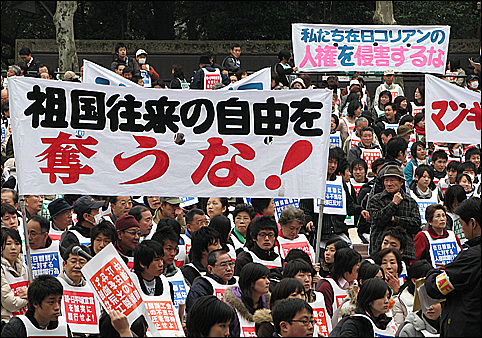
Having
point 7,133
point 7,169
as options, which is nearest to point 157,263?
point 7,169

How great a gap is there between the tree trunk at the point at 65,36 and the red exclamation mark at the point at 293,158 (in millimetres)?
15194

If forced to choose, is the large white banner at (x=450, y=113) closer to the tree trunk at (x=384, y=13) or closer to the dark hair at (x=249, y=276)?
the dark hair at (x=249, y=276)

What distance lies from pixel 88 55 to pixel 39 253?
17.6 m

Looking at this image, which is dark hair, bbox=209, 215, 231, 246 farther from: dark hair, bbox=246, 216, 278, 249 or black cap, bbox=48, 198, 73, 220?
black cap, bbox=48, 198, 73, 220

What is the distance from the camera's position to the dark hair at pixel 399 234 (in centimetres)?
A: 772

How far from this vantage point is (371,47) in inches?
619

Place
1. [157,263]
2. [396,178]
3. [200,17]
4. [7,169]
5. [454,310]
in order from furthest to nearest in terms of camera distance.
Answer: [200,17], [7,169], [396,178], [157,263], [454,310]

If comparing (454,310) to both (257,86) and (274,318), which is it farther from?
(257,86)

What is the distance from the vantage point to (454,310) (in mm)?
5125

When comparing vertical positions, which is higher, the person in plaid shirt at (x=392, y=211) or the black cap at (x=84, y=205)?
the black cap at (x=84, y=205)

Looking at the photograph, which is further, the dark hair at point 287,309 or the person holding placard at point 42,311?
the person holding placard at point 42,311

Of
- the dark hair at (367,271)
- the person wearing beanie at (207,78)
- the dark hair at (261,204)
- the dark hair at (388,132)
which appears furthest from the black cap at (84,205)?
the person wearing beanie at (207,78)

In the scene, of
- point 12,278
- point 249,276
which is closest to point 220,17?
point 12,278

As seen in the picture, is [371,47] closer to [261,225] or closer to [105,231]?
[261,225]
